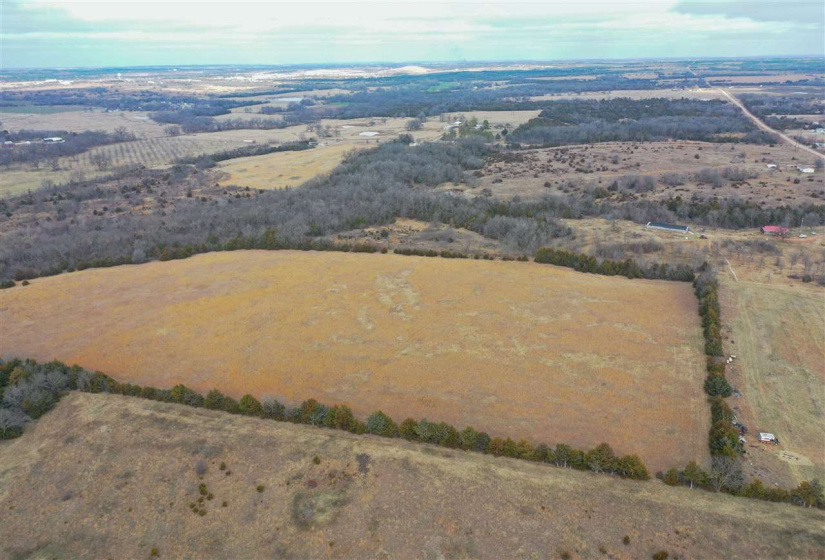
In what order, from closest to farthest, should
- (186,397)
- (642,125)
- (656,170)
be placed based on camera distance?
(186,397) → (656,170) → (642,125)

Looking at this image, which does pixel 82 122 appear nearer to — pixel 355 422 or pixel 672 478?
pixel 355 422

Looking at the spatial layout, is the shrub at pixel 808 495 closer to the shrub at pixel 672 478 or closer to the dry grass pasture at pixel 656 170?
the shrub at pixel 672 478

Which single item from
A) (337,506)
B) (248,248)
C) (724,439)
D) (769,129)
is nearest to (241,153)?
(248,248)

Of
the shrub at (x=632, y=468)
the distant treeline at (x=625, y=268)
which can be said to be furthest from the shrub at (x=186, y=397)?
the distant treeline at (x=625, y=268)

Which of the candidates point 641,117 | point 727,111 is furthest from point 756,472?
point 727,111

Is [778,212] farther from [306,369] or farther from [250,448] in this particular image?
[250,448]

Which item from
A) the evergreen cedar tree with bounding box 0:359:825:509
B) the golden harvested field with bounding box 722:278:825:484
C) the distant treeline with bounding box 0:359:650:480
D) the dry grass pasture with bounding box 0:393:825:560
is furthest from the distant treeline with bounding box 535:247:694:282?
the dry grass pasture with bounding box 0:393:825:560
